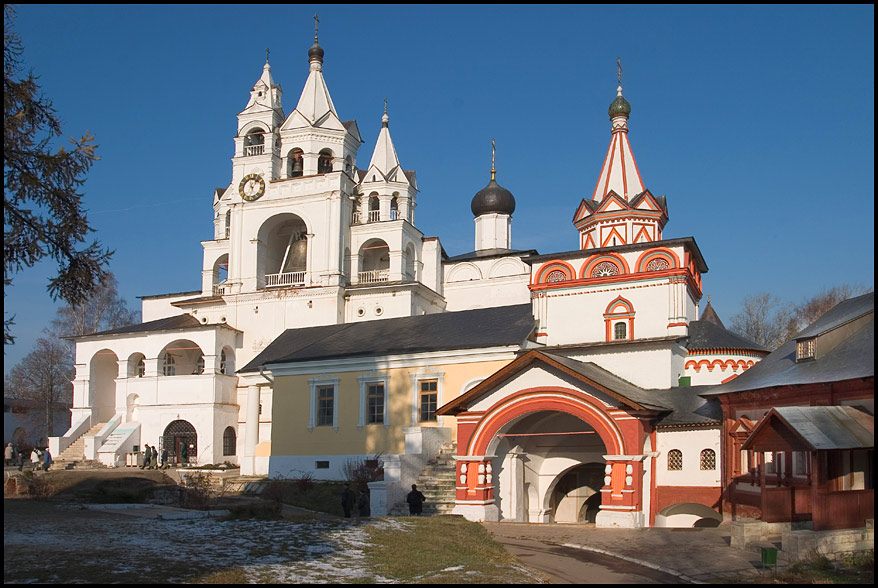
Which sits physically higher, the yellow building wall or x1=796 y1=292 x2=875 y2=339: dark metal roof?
x1=796 y1=292 x2=875 y2=339: dark metal roof

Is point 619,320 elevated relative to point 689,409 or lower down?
elevated

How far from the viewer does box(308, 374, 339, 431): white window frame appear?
107 feet

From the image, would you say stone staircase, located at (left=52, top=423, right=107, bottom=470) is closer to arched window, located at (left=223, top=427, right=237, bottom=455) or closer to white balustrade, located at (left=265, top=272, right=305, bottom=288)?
arched window, located at (left=223, top=427, right=237, bottom=455)

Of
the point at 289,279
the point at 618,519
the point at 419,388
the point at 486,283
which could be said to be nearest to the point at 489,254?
the point at 486,283

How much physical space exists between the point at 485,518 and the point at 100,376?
2823 centimetres

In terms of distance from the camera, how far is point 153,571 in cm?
1138

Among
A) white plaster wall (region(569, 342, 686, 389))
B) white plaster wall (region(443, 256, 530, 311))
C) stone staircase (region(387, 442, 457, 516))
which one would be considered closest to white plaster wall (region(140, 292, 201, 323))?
white plaster wall (region(443, 256, 530, 311))

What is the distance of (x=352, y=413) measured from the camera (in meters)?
32.3

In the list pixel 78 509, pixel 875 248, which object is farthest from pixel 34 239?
pixel 875 248

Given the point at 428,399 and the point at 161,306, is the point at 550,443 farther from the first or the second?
the point at 161,306

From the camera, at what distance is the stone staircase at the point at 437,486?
83.9ft

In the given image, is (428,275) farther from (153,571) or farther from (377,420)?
(153,571)

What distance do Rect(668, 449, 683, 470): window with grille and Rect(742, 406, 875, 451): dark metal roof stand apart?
6.38 m

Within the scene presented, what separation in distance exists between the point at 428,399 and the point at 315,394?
4.55 meters
